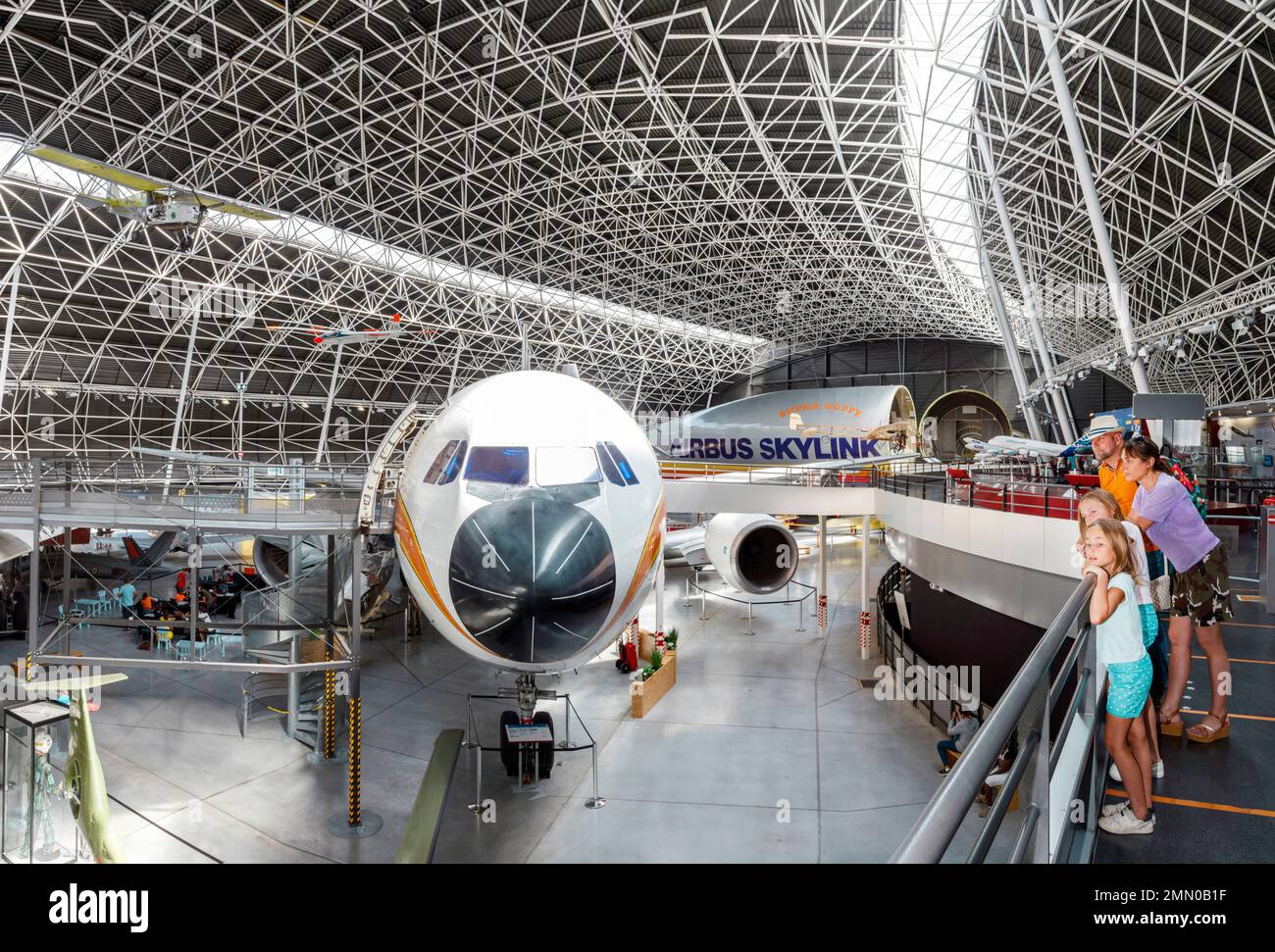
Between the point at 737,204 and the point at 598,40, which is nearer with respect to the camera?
the point at 598,40

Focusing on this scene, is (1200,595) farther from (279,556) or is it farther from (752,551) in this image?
(279,556)

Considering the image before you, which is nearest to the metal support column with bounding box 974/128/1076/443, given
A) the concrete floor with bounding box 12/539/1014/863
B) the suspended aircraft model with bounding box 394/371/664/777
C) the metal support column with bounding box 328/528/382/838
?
the concrete floor with bounding box 12/539/1014/863

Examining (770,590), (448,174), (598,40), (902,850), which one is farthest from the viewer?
(448,174)

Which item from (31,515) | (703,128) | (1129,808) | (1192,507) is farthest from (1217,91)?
(31,515)

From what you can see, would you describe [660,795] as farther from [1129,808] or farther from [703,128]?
[703,128]

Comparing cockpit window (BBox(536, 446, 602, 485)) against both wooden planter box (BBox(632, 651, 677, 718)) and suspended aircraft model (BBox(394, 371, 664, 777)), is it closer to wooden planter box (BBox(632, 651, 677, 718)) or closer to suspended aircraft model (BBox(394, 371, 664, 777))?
suspended aircraft model (BBox(394, 371, 664, 777))

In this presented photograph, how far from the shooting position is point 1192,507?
519 cm

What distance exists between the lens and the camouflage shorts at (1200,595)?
5.59 m

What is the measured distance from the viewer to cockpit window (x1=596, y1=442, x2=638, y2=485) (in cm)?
927

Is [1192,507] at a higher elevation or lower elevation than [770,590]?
higher

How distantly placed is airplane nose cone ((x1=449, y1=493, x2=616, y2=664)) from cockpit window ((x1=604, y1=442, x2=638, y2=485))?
109 centimetres

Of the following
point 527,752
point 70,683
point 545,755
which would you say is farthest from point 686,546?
point 70,683
